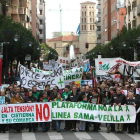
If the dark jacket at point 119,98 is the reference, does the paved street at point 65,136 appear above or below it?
below

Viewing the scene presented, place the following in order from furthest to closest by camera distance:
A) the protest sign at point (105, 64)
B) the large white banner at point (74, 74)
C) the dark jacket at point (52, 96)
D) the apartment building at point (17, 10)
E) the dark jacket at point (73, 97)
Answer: the apartment building at point (17, 10)
the protest sign at point (105, 64)
the large white banner at point (74, 74)
the dark jacket at point (52, 96)
the dark jacket at point (73, 97)

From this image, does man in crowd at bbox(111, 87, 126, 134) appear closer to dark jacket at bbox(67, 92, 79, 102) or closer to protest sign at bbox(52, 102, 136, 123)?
protest sign at bbox(52, 102, 136, 123)

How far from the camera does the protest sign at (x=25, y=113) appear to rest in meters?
15.4

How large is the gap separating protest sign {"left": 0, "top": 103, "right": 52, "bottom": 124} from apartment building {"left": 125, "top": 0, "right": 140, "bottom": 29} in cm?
3966

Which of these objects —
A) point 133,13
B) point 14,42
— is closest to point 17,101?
point 14,42

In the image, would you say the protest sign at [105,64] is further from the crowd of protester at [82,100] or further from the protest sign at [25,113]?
the protest sign at [25,113]

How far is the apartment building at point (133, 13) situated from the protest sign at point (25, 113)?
1561 inches

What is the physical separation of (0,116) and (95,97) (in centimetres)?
316

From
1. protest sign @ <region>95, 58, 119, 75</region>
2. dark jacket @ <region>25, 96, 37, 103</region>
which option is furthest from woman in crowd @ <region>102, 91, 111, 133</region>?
protest sign @ <region>95, 58, 119, 75</region>

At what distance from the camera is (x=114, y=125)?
52.2 feet

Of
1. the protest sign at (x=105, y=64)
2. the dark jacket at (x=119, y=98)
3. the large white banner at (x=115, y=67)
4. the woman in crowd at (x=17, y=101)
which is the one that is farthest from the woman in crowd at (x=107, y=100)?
the protest sign at (x=105, y=64)

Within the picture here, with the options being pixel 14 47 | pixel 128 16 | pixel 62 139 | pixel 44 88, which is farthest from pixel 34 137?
pixel 128 16

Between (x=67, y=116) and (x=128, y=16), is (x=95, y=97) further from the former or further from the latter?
(x=128, y=16)

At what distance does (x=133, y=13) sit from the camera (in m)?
58.4
